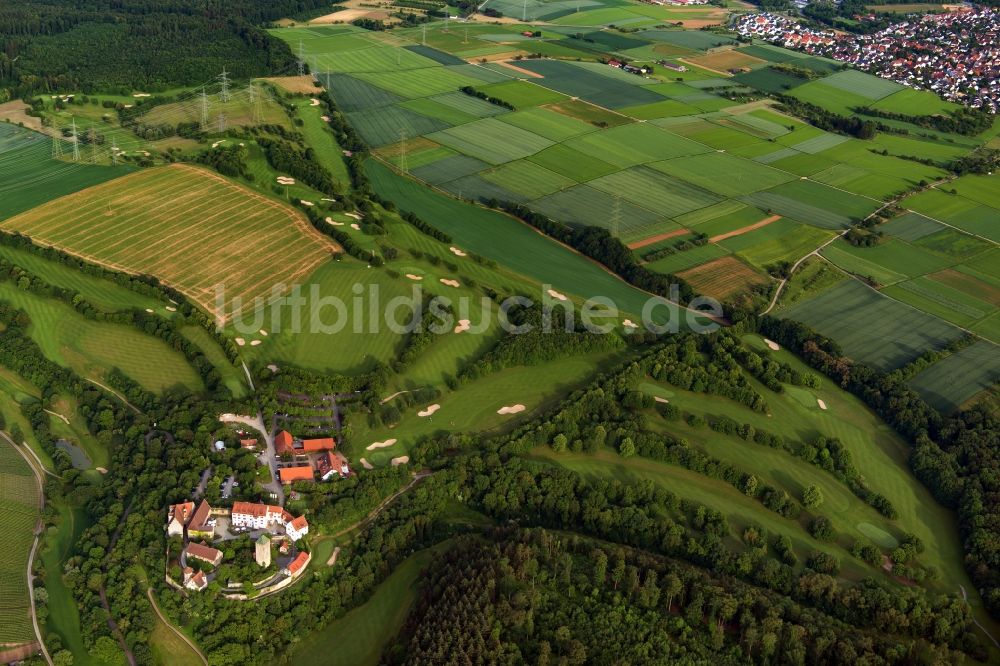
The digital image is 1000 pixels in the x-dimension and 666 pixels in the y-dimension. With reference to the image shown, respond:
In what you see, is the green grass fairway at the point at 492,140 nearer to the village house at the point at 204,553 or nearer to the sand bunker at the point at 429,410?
the sand bunker at the point at 429,410

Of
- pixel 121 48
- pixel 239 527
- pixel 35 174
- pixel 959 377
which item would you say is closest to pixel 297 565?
pixel 239 527

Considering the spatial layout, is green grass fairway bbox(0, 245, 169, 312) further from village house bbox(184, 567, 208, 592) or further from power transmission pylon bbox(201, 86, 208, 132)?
power transmission pylon bbox(201, 86, 208, 132)

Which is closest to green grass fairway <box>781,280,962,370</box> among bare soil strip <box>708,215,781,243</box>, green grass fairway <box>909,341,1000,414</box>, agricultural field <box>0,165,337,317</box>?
green grass fairway <box>909,341,1000,414</box>

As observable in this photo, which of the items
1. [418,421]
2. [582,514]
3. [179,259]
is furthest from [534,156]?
[582,514]

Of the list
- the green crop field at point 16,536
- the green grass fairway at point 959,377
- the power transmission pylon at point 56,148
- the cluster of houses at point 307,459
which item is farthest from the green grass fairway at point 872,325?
the power transmission pylon at point 56,148

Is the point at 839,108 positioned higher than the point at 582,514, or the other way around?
the point at 839,108

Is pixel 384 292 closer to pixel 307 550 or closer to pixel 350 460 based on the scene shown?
pixel 350 460
